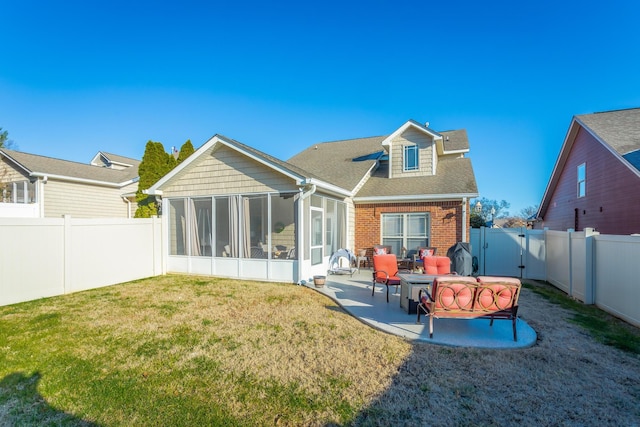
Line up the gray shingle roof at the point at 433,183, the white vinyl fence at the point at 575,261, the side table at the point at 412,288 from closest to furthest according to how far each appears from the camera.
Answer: the white vinyl fence at the point at 575,261, the side table at the point at 412,288, the gray shingle roof at the point at 433,183

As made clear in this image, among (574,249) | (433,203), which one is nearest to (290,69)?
(433,203)

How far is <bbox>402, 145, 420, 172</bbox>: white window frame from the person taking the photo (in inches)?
523

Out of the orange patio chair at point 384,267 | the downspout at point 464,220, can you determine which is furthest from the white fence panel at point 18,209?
the downspout at point 464,220

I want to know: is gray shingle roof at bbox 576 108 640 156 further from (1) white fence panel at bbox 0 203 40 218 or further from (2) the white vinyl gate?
(1) white fence panel at bbox 0 203 40 218

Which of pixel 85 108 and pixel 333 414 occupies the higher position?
pixel 85 108

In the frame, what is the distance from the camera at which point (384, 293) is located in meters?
8.45

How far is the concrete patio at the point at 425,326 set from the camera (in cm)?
500

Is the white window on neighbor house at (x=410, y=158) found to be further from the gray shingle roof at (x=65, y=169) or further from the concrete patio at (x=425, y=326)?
the gray shingle roof at (x=65, y=169)

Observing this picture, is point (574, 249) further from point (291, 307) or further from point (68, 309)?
point (68, 309)

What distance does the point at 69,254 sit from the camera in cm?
824

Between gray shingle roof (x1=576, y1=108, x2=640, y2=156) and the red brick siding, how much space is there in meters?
0.39

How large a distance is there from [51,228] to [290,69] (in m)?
12.8

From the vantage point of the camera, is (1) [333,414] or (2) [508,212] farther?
(2) [508,212]

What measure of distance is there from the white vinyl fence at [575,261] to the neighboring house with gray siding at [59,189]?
18.3 m
